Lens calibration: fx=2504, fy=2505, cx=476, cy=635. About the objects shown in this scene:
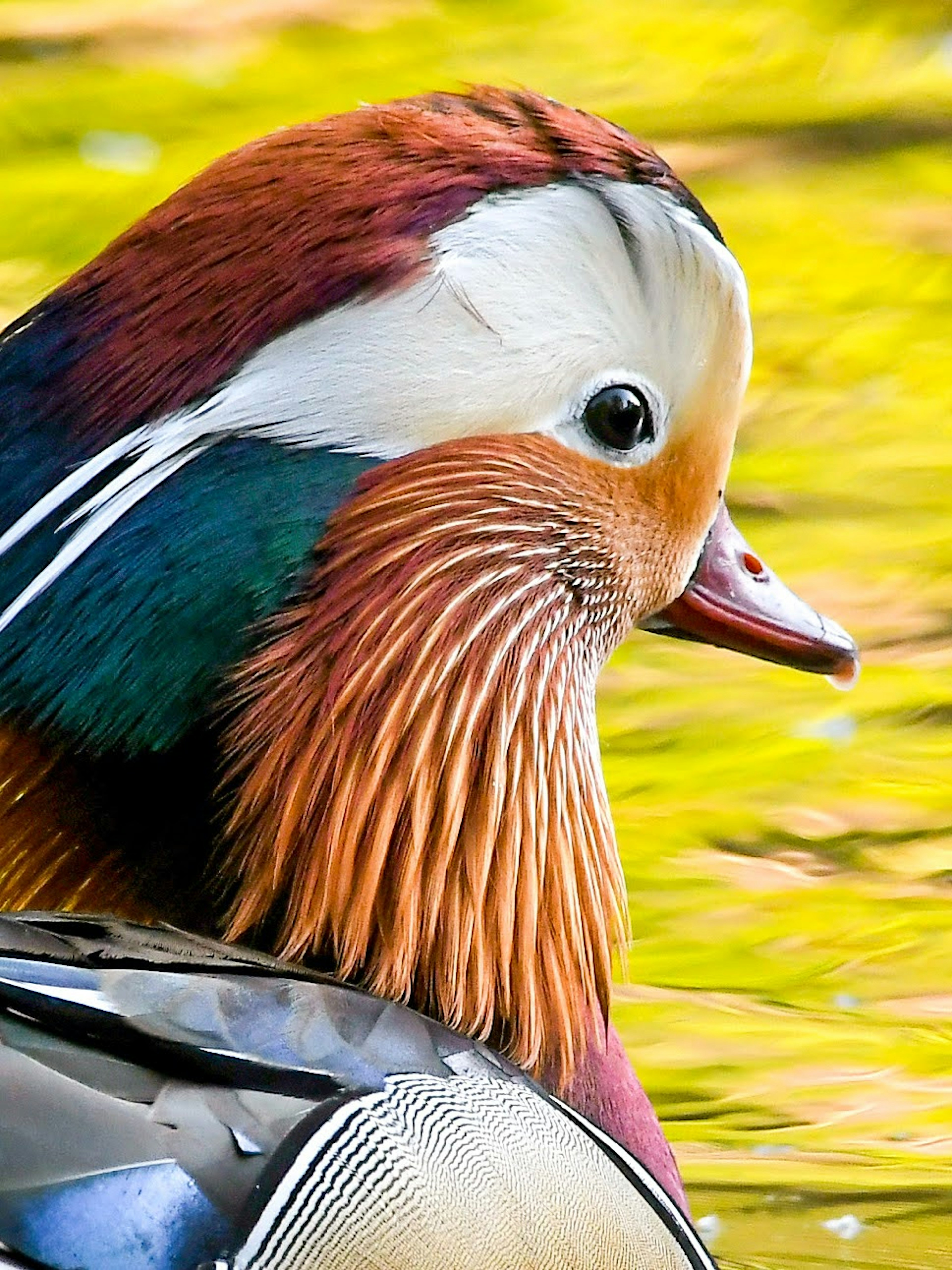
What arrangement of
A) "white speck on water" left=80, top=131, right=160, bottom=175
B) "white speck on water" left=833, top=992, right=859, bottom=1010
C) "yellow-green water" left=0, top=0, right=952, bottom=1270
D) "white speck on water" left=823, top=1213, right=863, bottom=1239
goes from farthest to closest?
"white speck on water" left=80, top=131, right=160, bottom=175 → "white speck on water" left=833, top=992, right=859, bottom=1010 → "yellow-green water" left=0, top=0, right=952, bottom=1270 → "white speck on water" left=823, top=1213, right=863, bottom=1239

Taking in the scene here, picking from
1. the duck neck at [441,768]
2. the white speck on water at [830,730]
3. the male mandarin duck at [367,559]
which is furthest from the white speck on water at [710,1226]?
the white speck on water at [830,730]

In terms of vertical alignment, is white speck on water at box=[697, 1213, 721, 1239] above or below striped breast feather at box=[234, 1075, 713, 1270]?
below

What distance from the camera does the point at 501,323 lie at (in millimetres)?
2475

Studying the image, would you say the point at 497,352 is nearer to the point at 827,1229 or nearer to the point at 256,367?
the point at 256,367

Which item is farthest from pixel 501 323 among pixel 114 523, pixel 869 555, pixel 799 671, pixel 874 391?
pixel 874 391

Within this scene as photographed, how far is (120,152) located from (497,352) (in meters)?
3.48

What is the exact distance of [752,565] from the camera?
2969 millimetres

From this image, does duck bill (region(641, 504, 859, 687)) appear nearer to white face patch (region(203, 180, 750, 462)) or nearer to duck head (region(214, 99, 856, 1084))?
duck head (region(214, 99, 856, 1084))

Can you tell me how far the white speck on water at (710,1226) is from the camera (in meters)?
3.04

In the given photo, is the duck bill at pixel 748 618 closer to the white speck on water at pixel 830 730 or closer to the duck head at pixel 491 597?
the duck head at pixel 491 597

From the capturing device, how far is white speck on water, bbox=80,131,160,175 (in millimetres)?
5684

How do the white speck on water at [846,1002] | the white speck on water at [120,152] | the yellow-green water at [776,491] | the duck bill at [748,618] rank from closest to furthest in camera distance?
the duck bill at [748,618]
the yellow-green water at [776,491]
the white speck on water at [846,1002]
the white speck on water at [120,152]

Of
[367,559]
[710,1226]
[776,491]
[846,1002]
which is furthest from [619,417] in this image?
[776,491]

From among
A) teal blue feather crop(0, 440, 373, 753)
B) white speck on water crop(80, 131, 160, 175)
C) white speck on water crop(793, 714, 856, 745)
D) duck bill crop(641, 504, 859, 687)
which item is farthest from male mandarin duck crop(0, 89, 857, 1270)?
white speck on water crop(80, 131, 160, 175)
